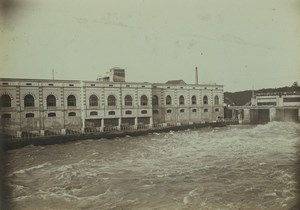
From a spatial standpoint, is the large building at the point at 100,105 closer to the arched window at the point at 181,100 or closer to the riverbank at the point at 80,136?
the arched window at the point at 181,100

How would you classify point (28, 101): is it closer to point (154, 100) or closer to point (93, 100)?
point (93, 100)

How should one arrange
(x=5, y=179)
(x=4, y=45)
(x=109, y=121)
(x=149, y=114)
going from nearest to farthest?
(x=4, y=45)
(x=5, y=179)
(x=109, y=121)
(x=149, y=114)

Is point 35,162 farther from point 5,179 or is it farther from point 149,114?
point 149,114

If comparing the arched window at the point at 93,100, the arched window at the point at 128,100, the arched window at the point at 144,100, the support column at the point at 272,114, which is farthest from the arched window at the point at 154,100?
the support column at the point at 272,114

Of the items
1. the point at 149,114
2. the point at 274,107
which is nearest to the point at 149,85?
the point at 149,114

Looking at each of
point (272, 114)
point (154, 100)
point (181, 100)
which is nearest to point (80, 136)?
point (154, 100)

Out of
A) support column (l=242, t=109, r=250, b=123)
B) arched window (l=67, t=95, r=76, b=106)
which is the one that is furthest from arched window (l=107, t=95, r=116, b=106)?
support column (l=242, t=109, r=250, b=123)
